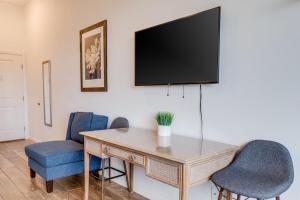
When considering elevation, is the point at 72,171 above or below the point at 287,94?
below

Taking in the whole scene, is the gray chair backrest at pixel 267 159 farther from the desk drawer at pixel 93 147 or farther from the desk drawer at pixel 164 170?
the desk drawer at pixel 93 147

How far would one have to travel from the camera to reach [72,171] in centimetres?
294

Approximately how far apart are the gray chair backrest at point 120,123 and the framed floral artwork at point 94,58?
1.69 feet

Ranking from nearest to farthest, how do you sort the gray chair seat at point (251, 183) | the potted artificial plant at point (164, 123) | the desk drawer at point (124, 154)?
the gray chair seat at point (251, 183), the desk drawer at point (124, 154), the potted artificial plant at point (164, 123)

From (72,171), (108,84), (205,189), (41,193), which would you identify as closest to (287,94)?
(205,189)

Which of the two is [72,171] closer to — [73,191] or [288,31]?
[73,191]

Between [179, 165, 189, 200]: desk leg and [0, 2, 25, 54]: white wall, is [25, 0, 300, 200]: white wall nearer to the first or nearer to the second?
[179, 165, 189, 200]: desk leg

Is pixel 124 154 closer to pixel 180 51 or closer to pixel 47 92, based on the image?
pixel 180 51

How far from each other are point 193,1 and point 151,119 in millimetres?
1256

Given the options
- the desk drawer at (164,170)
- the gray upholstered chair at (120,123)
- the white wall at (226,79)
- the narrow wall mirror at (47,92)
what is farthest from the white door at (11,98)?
the desk drawer at (164,170)

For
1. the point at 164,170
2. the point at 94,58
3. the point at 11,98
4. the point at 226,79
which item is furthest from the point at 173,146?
the point at 11,98

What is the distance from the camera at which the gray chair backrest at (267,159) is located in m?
1.56

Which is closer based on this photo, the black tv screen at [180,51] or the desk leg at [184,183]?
the desk leg at [184,183]

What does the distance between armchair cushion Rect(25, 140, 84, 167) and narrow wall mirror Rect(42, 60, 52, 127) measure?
1741mm
